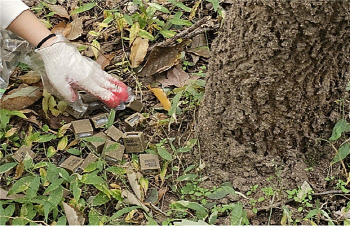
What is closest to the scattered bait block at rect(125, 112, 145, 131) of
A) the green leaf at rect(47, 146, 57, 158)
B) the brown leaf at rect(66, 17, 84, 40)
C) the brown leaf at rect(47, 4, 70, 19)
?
the green leaf at rect(47, 146, 57, 158)

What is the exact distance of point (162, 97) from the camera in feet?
6.84

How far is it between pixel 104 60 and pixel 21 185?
84 centimetres

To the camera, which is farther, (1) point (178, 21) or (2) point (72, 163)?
(1) point (178, 21)

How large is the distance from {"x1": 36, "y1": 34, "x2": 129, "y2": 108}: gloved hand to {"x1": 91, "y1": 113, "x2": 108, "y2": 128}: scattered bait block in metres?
0.06

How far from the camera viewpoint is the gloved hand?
2.02m

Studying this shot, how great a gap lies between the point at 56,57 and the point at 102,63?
325 millimetres

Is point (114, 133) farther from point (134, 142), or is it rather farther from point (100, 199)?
point (100, 199)

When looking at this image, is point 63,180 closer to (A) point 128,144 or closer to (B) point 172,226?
(A) point 128,144

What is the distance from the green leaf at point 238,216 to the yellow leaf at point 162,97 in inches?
24.9

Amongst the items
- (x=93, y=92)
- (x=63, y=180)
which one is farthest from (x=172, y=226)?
(x=93, y=92)

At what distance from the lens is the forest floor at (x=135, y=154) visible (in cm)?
162

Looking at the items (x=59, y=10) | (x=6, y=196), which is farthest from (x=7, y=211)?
(x=59, y=10)

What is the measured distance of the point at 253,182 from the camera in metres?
1.68

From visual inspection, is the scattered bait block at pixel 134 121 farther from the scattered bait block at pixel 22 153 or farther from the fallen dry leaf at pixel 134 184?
the scattered bait block at pixel 22 153
